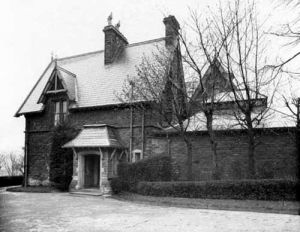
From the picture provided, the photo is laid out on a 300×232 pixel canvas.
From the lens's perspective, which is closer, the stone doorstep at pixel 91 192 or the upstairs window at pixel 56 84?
the stone doorstep at pixel 91 192

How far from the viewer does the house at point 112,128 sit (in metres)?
16.8

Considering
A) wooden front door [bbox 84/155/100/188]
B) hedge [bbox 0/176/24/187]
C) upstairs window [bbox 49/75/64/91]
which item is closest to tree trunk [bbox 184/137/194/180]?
wooden front door [bbox 84/155/100/188]

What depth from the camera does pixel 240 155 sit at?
1686 cm

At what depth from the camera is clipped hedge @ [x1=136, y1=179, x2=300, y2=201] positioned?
1198 centimetres

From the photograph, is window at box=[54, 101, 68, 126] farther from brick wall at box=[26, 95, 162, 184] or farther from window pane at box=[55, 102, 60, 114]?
brick wall at box=[26, 95, 162, 184]

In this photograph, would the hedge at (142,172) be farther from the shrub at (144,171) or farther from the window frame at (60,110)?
the window frame at (60,110)

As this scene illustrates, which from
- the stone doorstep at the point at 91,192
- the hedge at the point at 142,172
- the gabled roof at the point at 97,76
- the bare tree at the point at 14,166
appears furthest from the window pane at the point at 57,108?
the bare tree at the point at 14,166

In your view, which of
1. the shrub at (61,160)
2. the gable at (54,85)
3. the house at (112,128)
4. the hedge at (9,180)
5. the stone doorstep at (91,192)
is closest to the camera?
the house at (112,128)

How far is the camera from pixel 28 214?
11773 mm

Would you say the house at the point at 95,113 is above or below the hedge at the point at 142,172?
above

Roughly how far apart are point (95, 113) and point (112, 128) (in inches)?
84.9

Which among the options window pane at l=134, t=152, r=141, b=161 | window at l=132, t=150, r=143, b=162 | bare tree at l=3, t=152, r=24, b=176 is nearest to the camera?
window at l=132, t=150, r=143, b=162

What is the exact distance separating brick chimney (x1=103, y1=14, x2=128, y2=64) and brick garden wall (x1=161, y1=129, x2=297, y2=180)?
31.7 feet

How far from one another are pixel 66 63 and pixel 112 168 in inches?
501
